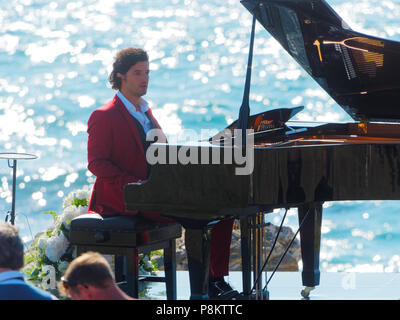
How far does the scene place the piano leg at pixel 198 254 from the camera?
3.69 m

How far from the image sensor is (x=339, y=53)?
15.1 ft

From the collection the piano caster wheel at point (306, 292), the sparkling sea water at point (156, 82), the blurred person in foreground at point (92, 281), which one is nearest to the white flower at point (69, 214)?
the piano caster wheel at point (306, 292)

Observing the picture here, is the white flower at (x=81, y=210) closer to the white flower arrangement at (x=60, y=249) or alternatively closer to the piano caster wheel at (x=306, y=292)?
the white flower arrangement at (x=60, y=249)

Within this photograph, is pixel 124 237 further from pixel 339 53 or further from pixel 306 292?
pixel 339 53

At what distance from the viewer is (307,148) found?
12.3ft

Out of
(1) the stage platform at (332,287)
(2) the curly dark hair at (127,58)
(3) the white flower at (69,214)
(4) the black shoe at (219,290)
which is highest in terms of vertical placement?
(2) the curly dark hair at (127,58)

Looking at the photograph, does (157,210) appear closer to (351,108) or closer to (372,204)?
(351,108)

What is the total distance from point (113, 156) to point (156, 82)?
11.3 meters

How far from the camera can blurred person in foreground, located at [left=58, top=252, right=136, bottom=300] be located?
2.38 metres

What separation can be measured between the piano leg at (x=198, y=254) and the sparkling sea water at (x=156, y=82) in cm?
651

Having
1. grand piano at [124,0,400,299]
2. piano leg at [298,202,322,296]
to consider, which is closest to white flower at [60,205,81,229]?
grand piano at [124,0,400,299]

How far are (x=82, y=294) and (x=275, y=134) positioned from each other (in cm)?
233

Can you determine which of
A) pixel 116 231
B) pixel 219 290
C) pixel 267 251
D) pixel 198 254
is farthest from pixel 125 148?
pixel 267 251

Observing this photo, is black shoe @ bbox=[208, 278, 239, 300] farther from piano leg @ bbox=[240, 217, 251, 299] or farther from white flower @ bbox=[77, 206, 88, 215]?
white flower @ bbox=[77, 206, 88, 215]
